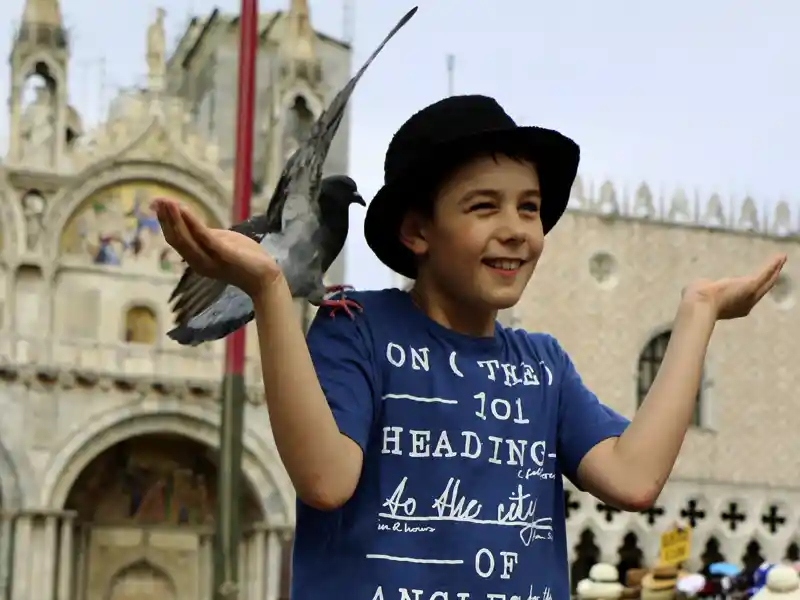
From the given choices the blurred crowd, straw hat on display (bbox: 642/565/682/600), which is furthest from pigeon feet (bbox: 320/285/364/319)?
straw hat on display (bbox: 642/565/682/600)

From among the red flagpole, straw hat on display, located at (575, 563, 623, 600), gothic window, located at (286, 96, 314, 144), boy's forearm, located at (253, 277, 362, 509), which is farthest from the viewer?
gothic window, located at (286, 96, 314, 144)

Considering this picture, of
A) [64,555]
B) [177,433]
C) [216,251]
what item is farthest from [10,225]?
[216,251]

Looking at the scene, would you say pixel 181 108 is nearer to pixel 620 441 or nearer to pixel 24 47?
pixel 24 47

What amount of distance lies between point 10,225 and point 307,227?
17.1 meters

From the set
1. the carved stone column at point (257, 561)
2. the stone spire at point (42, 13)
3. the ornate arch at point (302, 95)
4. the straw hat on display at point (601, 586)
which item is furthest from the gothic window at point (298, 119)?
the straw hat on display at point (601, 586)

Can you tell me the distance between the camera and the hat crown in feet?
7.05

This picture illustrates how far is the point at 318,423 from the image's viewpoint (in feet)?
6.38

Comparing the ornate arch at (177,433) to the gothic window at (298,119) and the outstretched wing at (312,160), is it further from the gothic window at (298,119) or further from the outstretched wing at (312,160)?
the outstretched wing at (312,160)

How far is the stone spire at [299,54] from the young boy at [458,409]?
18306mm

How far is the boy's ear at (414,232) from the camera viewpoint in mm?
2205

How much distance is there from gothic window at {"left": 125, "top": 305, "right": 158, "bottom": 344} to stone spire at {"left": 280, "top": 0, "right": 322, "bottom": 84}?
3.91 meters

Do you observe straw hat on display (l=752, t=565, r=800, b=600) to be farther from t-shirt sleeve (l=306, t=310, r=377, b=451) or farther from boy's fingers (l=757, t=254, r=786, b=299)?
t-shirt sleeve (l=306, t=310, r=377, b=451)

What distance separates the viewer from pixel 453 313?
2.23 meters

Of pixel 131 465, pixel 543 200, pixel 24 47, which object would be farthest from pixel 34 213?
pixel 543 200
